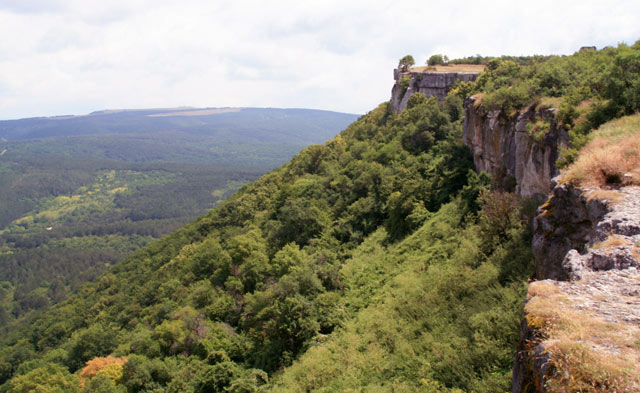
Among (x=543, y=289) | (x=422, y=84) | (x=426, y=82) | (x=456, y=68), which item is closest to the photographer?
(x=543, y=289)

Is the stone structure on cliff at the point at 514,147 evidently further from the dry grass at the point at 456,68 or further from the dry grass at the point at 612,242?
the dry grass at the point at 456,68

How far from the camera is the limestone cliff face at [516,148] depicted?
46.7ft

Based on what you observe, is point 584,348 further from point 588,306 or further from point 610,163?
point 610,163

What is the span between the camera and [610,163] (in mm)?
9141

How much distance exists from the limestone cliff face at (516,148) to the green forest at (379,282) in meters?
0.62

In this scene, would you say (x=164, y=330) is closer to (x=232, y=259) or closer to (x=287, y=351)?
(x=232, y=259)

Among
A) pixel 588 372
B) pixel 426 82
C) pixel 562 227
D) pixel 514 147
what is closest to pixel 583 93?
pixel 514 147

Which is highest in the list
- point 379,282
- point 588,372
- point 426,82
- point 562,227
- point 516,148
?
point 426,82

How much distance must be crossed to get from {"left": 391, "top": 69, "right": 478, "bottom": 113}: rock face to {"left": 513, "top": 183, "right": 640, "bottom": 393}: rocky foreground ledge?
40.4 m

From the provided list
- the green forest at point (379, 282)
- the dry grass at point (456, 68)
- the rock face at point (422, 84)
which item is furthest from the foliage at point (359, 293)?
the dry grass at point (456, 68)

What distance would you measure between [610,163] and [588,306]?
4959 mm

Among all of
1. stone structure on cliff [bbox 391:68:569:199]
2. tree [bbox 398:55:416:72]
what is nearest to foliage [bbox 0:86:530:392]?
stone structure on cliff [bbox 391:68:569:199]

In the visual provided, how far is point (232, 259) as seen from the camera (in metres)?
36.4

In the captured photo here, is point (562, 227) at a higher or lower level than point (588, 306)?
higher
